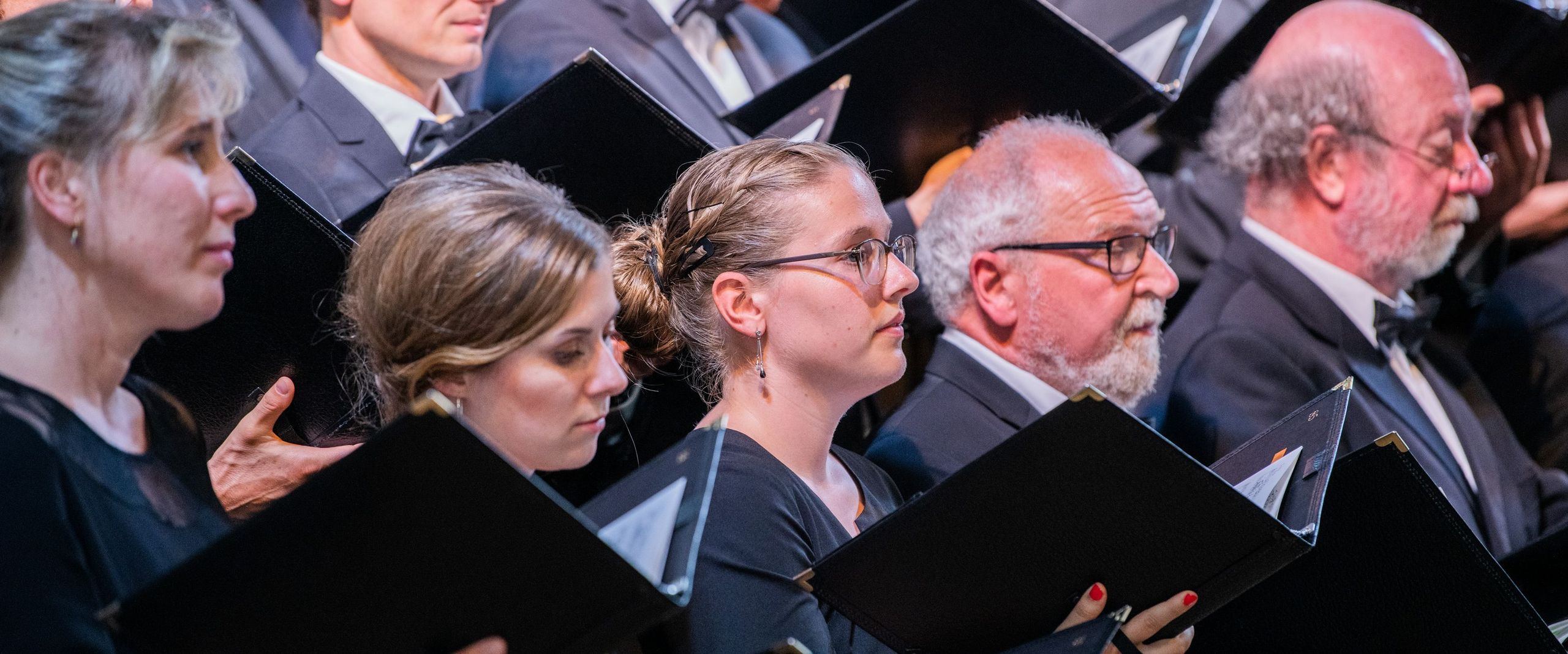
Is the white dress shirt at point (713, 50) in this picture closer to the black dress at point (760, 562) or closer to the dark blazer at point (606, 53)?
the dark blazer at point (606, 53)

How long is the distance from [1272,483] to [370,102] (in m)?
1.79

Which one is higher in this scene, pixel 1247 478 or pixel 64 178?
pixel 64 178

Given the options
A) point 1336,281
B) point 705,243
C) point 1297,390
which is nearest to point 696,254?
point 705,243

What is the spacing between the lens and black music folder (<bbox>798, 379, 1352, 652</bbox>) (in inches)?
67.4

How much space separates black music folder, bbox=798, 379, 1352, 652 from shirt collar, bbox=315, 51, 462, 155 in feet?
4.65

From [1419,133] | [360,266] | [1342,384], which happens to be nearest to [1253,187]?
[1419,133]

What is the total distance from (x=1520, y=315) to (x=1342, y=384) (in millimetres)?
2105

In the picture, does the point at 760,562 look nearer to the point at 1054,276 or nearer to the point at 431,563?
the point at 431,563

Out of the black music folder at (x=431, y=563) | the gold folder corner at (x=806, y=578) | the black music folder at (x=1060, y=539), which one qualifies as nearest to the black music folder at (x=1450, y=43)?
the black music folder at (x=1060, y=539)

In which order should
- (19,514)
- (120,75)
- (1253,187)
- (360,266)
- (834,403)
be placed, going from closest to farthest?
(19,514) < (120,75) < (360,266) < (834,403) < (1253,187)

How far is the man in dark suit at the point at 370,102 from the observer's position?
261cm

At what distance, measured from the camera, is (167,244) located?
4.81ft

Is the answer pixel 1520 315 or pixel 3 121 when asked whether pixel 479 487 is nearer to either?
pixel 3 121

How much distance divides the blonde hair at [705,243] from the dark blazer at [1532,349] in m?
2.31
